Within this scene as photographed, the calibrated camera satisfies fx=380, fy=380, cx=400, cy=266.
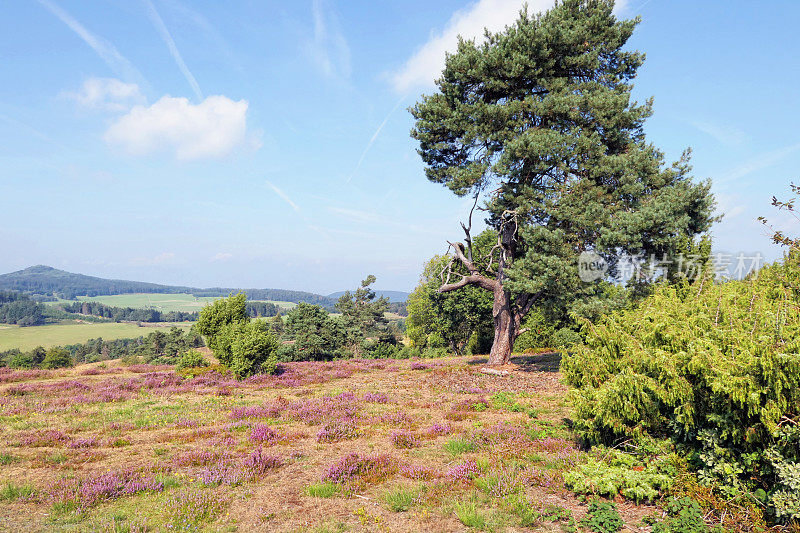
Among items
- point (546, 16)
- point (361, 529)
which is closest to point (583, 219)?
point (546, 16)

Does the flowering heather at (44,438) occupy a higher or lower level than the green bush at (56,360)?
higher

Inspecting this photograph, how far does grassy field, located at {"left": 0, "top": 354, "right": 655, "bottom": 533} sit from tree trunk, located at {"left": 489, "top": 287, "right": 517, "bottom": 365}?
5.41 metres

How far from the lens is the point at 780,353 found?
15.4 feet

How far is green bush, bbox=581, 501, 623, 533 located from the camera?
5184 millimetres

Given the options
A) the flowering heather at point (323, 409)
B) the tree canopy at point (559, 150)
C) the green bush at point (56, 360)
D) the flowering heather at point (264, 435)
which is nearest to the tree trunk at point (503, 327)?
the tree canopy at point (559, 150)

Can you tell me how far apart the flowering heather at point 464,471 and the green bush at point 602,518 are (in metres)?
2.12

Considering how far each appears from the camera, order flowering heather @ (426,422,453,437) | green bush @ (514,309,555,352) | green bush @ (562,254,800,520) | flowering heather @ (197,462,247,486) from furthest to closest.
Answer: green bush @ (514,309,555,352), flowering heather @ (426,422,453,437), flowering heather @ (197,462,247,486), green bush @ (562,254,800,520)

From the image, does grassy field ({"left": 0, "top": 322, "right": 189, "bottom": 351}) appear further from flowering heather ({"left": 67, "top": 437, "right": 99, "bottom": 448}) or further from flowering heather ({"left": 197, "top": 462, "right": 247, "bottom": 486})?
flowering heather ({"left": 197, "top": 462, "right": 247, "bottom": 486})

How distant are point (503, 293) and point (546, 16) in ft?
47.7

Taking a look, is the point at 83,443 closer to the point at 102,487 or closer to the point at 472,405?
the point at 102,487

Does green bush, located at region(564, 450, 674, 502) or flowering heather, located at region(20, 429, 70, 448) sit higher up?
green bush, located at region(564, 450, 674, 502)

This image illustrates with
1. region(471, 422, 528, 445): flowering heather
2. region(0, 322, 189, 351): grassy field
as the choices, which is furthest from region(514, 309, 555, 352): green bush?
region(0, 322, 189, 351): grassy field

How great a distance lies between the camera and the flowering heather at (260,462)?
25.6 ft

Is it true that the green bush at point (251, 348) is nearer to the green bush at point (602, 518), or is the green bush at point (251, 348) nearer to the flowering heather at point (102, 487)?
the flowering heather at point (102, 487)
